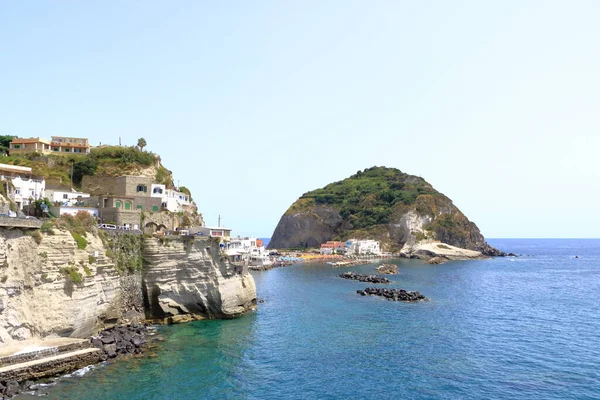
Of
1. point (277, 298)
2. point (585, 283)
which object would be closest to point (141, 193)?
point (277, 298)

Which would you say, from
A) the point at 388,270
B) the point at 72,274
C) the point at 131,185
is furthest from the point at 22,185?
the point at 388,270

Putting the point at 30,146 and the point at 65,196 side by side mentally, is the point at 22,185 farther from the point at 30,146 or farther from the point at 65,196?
the point at 30,146

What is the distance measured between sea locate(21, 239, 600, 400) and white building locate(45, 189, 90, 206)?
71.1 ft

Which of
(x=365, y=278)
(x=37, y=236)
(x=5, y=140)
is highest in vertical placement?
(x=5, y=140)

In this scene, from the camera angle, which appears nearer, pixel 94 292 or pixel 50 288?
pixel 50 288

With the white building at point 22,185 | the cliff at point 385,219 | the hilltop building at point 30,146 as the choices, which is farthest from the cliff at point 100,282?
the cliff at point 385,219

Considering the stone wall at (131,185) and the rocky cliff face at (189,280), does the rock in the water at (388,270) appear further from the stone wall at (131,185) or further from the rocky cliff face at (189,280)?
the stone wall at (131,185)

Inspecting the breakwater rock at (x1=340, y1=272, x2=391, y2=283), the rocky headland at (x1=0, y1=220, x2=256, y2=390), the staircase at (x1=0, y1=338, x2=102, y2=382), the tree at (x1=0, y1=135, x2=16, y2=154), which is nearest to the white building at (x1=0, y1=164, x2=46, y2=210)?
the rocky headland at (x1=0, y1=220, x2=256, y2=390)

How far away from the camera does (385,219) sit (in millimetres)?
168375

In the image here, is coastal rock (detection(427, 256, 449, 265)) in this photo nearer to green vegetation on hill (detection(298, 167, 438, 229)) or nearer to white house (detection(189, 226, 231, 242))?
green vegetation on hill (detection(298, 167, 438, 229))

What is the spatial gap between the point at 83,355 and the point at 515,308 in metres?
52.8

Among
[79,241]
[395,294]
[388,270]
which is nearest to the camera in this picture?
[79,241]

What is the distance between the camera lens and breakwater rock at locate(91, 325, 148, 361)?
32344mm

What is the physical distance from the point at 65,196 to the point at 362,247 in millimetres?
112057
